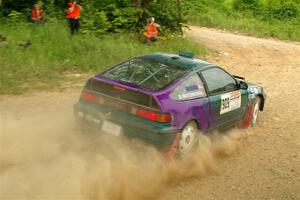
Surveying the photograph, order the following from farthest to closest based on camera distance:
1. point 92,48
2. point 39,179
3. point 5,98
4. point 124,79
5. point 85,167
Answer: point 92,48, point 5,98, point 124,79, point 85,167, point 39,179

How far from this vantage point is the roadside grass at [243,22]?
76.4 ft

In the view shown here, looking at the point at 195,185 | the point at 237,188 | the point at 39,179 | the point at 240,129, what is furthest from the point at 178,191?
the point at 240,129

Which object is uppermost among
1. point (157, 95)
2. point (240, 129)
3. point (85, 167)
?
point (157, 95)

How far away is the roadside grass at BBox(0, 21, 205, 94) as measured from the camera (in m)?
10.3

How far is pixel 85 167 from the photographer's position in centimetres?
539

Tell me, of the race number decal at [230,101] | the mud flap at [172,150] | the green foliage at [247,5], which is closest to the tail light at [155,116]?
the mud flap at [172,150]

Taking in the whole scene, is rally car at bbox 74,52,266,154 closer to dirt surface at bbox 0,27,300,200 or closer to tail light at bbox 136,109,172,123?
tail light at bbox 136,109,172,123

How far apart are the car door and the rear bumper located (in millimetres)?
1107

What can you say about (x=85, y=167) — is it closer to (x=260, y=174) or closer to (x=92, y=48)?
(x=260, y=174)

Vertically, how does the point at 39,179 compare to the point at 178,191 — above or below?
above

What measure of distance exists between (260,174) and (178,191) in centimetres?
152

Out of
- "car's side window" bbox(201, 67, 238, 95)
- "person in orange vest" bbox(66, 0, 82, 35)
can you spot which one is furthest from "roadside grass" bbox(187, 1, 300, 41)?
"car's side window" bbox(201, 67, 238, 95)

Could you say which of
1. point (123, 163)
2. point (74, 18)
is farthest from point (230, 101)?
point (74, 18)

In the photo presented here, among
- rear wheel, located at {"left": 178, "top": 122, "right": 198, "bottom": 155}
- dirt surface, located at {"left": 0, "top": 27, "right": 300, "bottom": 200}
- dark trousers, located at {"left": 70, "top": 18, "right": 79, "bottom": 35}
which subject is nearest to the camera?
dirt surface, located at {"left": 0, "top": 27, "right": 300, "bottom": 200}
